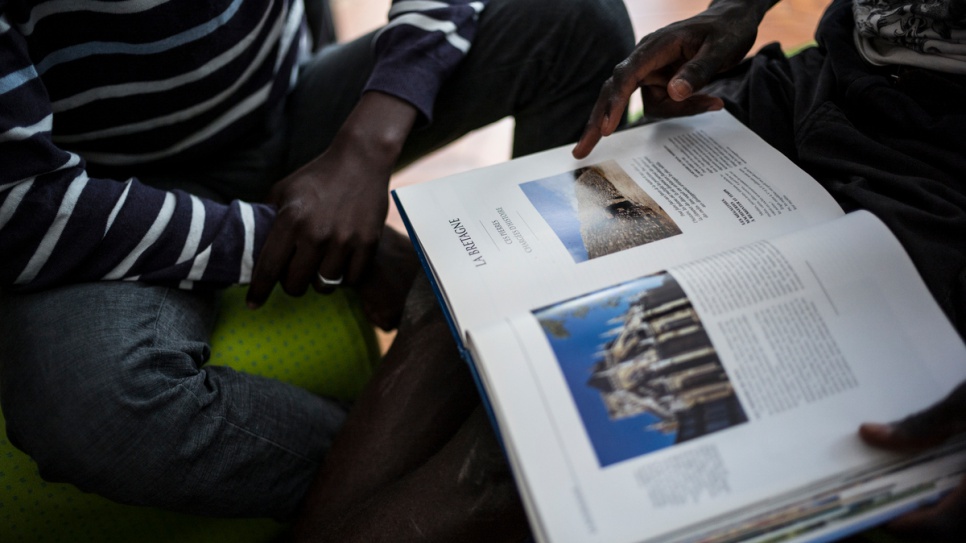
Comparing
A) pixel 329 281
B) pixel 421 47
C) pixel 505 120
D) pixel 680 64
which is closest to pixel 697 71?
pixel 680 64

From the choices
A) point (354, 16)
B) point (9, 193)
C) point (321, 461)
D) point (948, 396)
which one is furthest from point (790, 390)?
point (354, 16)

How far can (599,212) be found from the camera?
57cm

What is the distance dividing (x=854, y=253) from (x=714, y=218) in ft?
0.36

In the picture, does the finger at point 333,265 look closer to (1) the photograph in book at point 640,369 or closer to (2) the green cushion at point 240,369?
(2) the green cushion at point 240,369

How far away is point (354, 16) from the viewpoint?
73.4 inches

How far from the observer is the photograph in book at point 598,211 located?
54 centimetres

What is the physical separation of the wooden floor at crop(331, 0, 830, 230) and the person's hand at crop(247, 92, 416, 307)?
20.3 inches

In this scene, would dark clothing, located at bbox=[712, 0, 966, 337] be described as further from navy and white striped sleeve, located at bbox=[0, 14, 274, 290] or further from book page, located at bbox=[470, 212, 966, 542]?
navy and white striped sleeve, located at bbox=[0, 14, 274, 290]

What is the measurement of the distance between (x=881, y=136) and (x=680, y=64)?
0.64 feet

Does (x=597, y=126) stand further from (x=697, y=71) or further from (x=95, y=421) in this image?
(x=95, y=421)

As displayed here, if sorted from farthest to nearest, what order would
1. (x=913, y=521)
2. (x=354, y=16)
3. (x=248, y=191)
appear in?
(x=354, y=16), (x=248, y=191), (x=913, y=521)

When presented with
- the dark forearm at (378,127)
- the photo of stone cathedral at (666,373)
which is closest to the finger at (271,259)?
the dark forearm at (378,127)

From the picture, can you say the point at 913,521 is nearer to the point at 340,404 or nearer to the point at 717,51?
the point at 717,51

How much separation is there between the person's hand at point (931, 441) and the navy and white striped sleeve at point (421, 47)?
53 cm
